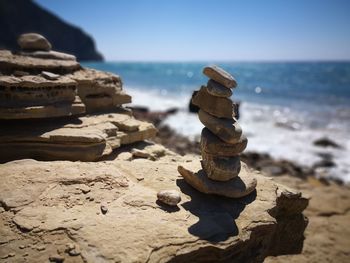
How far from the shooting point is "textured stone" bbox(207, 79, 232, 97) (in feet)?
12.5

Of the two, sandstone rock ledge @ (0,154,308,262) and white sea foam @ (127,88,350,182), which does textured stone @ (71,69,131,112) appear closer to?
sandstone rock ledge @ (0,154,308,262)

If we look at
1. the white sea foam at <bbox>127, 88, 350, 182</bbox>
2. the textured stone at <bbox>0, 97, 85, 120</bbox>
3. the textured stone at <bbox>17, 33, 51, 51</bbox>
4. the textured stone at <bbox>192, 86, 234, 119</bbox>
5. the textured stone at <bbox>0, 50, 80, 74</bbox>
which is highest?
the textured stone at <bbox>17, 33, 51, 51</bbox>

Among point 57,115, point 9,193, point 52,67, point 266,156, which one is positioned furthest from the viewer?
point 266,156

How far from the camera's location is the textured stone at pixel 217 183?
151 inches

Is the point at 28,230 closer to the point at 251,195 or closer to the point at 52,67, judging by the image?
the point at 251,195

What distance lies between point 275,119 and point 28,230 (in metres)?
16.9

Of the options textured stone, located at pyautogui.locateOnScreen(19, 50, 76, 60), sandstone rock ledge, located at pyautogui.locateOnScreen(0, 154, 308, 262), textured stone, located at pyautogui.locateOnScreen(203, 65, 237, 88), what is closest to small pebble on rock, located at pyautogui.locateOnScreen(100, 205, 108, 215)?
sandstone rock ledge, located at pyautogui.locateOnScreen(0, 154, 308, 262)

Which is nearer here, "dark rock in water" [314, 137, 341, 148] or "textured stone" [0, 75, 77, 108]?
"textured stone" [0, 75, 77, 108]

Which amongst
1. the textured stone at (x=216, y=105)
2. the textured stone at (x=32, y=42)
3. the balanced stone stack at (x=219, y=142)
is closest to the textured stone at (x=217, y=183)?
the balanced stone stack at (x=219, y=142)

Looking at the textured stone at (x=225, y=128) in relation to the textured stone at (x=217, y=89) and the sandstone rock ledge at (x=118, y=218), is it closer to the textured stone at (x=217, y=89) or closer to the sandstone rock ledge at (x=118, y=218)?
the textured stone at (x=217, y=89)

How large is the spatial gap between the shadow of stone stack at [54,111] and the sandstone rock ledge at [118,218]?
43 cm

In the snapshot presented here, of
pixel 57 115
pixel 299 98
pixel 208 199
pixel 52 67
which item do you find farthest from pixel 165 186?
pixel 299 98

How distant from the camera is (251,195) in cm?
412

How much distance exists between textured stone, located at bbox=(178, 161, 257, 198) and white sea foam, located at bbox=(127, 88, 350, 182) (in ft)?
24.6
